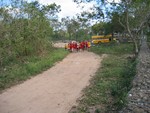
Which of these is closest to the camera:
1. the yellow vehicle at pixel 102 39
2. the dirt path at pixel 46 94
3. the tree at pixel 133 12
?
the dirt path at pixel 46 94

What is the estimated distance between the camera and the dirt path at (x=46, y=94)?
8513 mm

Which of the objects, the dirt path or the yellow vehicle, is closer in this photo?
the dirt path

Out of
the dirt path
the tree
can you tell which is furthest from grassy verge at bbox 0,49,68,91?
the tree

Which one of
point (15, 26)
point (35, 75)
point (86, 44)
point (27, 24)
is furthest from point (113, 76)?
point (86, 44)

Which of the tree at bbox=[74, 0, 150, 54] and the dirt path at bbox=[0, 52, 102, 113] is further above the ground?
the tree at bbox=[74, 0, 150, 54]

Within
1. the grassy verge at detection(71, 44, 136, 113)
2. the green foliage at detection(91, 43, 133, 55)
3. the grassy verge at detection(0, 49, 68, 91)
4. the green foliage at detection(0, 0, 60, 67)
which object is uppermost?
the green foliage at detection(0, 0, 60, 67)

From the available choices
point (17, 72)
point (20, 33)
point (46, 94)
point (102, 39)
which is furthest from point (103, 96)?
point (102, 39)

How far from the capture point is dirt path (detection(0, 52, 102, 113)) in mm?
8513

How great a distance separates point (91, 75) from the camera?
45.9ft

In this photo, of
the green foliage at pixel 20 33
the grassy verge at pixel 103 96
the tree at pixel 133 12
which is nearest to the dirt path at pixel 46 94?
the grassy verge at pixel 103 96

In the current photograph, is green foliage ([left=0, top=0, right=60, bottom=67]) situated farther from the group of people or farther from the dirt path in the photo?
the group of people

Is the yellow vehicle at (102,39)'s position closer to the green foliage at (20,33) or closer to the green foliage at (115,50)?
the green foliage at (115,50)

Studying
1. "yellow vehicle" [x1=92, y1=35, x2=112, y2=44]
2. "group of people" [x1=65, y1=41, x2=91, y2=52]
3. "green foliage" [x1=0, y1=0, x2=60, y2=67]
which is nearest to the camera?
"green foliage" [x1=0, y1=0, x2=60, y2=67]

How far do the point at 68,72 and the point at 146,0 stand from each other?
36.1 ft
